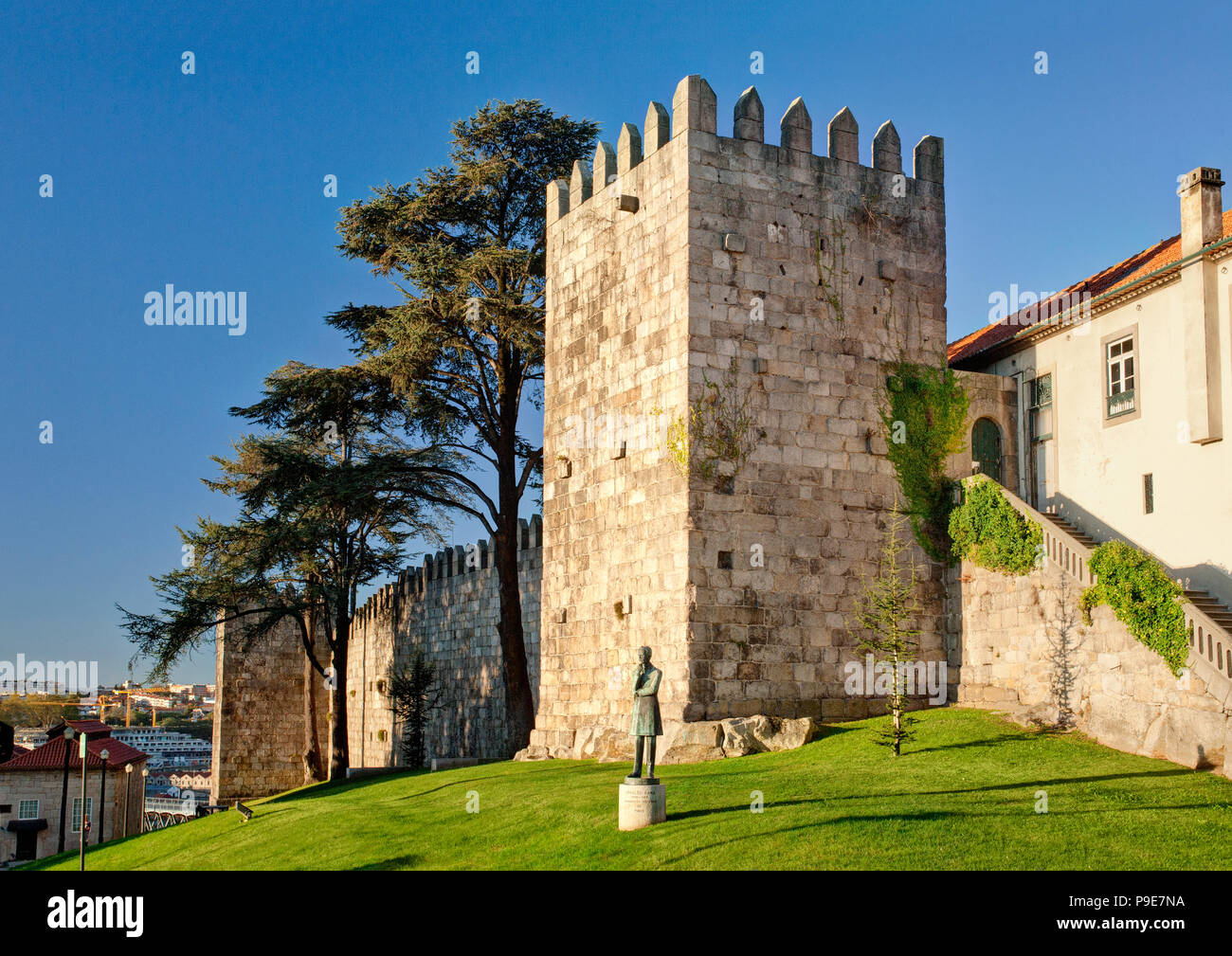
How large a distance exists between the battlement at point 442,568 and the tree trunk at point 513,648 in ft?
3.55

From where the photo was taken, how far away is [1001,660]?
56.5ft

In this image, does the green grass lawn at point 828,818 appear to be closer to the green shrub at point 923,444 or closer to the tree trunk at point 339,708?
the green shrub at point 923,444

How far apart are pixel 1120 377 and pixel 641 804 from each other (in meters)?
10.6

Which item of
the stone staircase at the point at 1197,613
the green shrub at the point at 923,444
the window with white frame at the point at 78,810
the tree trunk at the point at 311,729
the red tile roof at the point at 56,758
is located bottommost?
the window with white frame at the point at 78,810

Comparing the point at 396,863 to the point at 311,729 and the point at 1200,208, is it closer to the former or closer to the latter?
the point at 1200,208

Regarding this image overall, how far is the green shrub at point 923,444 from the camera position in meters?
18.6

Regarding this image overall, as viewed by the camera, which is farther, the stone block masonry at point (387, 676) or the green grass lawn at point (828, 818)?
the stone block masonry at point (387, 676)

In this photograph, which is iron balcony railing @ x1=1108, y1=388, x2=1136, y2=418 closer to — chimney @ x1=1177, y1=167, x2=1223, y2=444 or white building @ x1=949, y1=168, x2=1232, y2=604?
white building @ x1=949, y1=168, x2=1232, y2=604

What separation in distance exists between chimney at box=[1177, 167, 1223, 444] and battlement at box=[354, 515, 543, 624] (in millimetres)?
12472

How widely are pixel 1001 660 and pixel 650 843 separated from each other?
7.92 m

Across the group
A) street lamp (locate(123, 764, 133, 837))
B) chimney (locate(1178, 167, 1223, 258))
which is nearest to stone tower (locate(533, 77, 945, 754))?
chimney (locate(1178, 167, 1223, 258))

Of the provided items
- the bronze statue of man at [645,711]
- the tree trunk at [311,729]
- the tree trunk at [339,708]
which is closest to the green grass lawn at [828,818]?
the bronze statue of man at [645,711]

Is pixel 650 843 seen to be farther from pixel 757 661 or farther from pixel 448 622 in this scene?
pixel 448 622

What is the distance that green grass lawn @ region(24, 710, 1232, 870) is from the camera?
33.1ft
